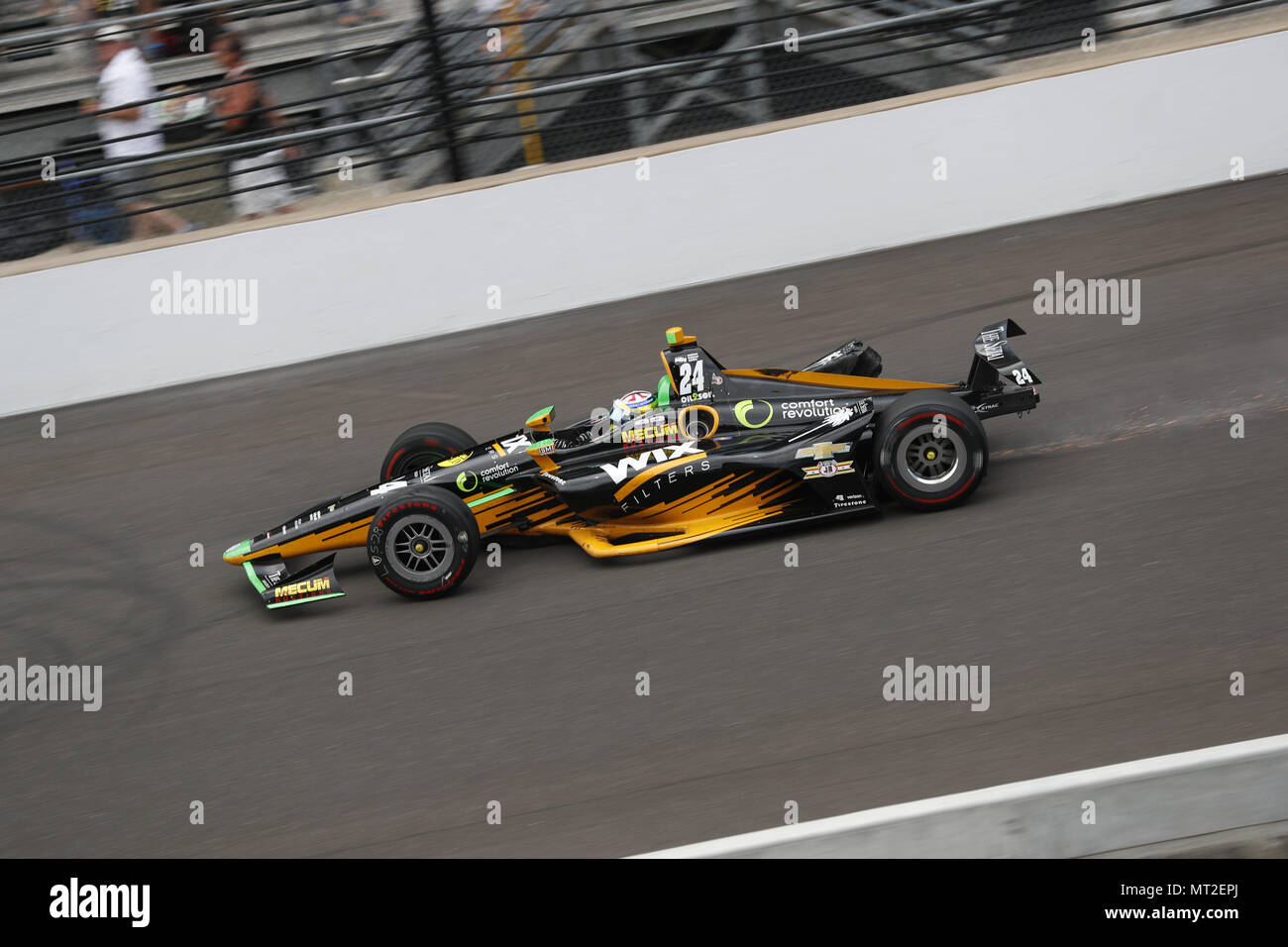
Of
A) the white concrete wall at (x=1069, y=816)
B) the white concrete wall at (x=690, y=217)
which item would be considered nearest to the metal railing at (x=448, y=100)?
the white concrete wall at (x=690, y=217)

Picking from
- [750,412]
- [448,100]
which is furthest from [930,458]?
[448,100]

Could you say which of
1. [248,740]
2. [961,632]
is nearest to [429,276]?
[248,740]

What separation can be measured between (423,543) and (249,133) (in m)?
6.38

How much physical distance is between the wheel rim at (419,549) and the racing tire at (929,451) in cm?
222

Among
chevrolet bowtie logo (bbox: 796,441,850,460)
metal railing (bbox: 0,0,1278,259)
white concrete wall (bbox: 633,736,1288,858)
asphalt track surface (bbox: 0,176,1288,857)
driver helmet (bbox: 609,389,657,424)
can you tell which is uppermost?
metal railing (bbox: 0,0,1278,259)

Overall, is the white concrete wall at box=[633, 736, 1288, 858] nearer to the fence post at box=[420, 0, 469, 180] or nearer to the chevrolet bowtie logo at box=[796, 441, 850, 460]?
the chevrolet bowtie logo at box=[796, 441, 850, 460]

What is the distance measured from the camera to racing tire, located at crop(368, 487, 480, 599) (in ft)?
20.7

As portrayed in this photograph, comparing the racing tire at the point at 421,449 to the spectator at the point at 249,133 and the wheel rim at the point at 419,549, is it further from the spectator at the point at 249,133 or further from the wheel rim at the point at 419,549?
the spectator at the point at 249,133

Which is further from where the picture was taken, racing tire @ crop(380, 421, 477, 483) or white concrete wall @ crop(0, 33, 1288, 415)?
white concrete wall @ crop(0, 33, 1288, 415)

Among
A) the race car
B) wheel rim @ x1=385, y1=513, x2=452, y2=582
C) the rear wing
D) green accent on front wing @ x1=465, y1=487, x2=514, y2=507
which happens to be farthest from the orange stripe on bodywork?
the rear wing

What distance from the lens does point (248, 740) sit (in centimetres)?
572

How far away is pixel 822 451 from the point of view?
6.21m

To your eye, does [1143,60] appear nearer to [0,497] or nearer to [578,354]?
[578,354]

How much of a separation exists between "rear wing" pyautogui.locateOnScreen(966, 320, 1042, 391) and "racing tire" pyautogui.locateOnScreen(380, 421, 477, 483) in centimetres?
283
